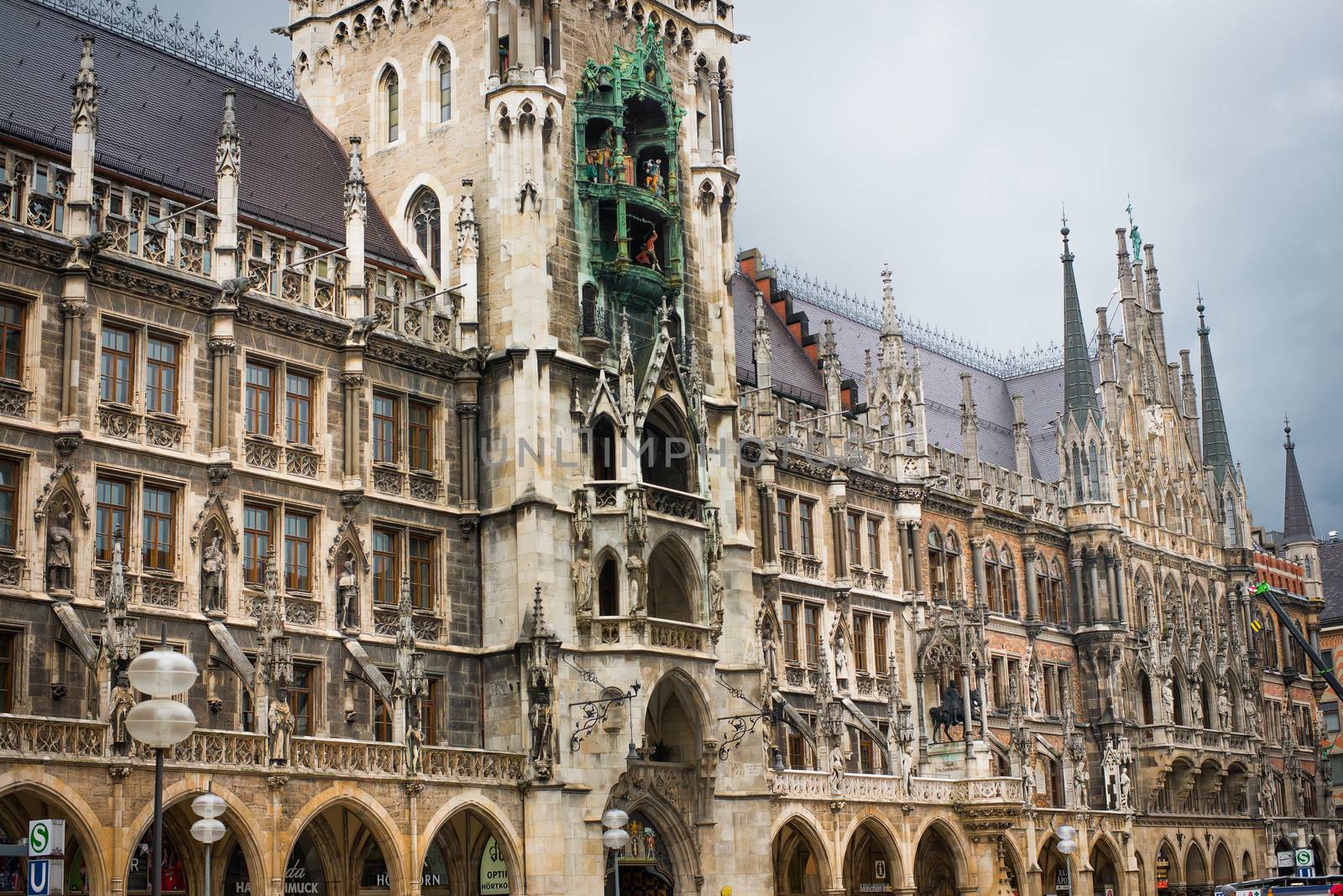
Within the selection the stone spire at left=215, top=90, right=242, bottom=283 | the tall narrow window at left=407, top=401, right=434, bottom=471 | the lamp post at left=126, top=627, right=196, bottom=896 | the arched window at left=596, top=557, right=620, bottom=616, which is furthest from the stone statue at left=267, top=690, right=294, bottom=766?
the lamp post at left=126, top=627, right=196, bottom=896

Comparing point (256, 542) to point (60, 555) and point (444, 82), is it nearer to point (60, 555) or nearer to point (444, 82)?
point (60, 555)

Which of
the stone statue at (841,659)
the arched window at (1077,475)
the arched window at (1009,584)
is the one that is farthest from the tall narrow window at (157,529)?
the arched window at (1077,475)

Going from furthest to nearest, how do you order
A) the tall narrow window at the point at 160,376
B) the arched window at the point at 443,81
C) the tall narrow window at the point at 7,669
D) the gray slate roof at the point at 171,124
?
the arched window at the point at 443,81 → the gray slate roof at the point at 171,124 → the tall narrow window at the point at 160,376 → the tall narrow window at the point at 7,669

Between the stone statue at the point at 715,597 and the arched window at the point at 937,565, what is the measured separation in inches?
605

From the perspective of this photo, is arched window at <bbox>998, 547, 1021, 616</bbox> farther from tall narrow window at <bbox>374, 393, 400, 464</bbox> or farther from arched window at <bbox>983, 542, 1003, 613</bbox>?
tall narrow window at <bbox>374, 393, 400, 464</bbox>

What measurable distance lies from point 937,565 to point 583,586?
20.3 metres

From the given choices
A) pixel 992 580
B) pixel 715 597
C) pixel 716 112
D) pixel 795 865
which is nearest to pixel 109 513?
pixel 715 597

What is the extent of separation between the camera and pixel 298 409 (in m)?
38.6

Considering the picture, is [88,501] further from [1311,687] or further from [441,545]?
[1311,687]

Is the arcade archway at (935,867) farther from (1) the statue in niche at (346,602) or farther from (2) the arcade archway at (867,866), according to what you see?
(1) the statue in niche at (346,602)

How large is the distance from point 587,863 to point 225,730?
9.78 metres

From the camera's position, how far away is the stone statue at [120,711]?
100ft

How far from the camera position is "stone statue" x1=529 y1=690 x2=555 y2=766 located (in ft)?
128

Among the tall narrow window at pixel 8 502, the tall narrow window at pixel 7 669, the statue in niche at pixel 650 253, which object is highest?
the statue in niche at pixel 650 253
